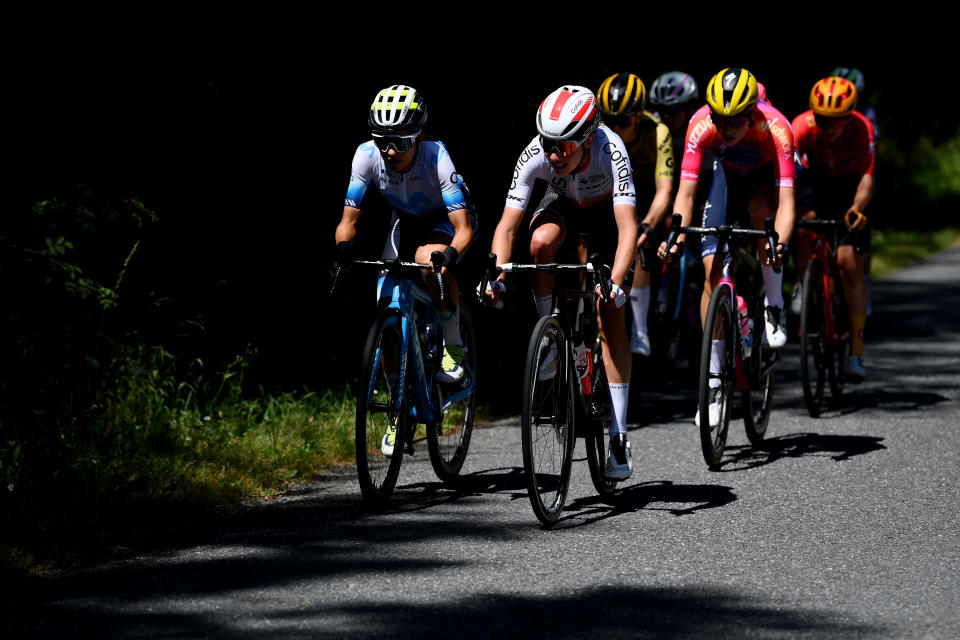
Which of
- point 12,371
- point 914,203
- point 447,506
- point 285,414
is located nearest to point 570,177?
point 447,506

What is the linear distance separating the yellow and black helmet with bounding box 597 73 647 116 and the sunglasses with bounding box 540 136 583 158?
2.59m

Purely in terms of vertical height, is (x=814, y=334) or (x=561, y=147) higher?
(x=561, y=147)

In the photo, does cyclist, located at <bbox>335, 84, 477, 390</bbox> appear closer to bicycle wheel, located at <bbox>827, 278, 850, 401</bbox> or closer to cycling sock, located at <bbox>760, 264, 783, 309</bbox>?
cycling sock, located at <bbox>760, 264, 783, 309</bbox>

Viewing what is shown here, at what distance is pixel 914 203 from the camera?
25.9 metres

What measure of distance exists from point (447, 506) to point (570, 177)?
5.69ft

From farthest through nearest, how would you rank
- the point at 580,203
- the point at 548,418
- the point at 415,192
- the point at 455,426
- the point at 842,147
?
the point at 842,147
the point at 455,426
the point at 415,192
the point at 580,203
the point at 548,418

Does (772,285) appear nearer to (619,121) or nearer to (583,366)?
(619,121)

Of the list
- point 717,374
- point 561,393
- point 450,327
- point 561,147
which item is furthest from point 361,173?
point 717,374

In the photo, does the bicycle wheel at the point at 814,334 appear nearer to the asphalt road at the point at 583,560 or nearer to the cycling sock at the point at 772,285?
the cycling sock at the point at 772,285

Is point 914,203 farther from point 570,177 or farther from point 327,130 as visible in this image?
point 570,177

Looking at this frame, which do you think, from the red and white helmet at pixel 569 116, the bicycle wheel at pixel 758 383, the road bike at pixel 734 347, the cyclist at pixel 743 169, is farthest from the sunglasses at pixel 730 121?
the red and white helmet at pixel 569 116

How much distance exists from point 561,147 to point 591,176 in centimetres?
39

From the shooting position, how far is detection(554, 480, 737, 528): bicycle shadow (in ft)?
21.4

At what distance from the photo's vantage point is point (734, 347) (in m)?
7.72
